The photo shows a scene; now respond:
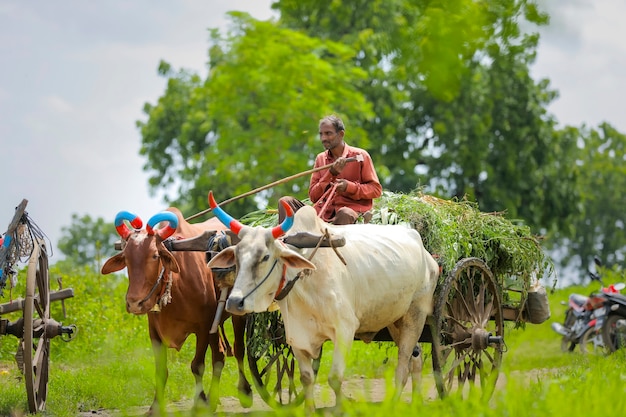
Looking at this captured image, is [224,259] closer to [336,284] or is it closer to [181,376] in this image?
[336,284]

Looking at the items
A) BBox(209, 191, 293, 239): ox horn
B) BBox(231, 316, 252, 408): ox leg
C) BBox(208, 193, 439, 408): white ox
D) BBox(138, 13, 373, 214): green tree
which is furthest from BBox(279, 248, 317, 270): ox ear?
BBox(138, 13, 373, 214): green tree

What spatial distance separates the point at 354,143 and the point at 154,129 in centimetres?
943

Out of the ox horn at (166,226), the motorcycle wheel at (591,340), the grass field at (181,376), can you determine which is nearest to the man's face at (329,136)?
the ox horn at (166,226)

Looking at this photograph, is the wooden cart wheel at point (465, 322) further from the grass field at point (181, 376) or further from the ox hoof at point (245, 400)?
the ox hoof at point (245, 400)

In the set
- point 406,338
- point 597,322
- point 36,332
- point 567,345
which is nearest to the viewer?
point 406,338

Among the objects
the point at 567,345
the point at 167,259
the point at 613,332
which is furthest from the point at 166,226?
the point at 567,345

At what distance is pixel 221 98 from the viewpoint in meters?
22.6

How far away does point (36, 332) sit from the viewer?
25.3 ft

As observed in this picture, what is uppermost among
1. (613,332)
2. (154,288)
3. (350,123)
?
(350,123)

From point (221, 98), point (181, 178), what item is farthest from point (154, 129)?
point (221, 98)

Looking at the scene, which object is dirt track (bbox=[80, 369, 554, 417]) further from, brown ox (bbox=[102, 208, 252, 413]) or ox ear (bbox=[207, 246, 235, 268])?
ox ear (bbox=[207, 246, 235, 268])

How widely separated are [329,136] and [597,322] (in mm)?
7167

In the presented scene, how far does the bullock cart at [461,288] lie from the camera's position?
7426 millimetres

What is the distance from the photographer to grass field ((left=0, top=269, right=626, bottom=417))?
4.82 meters
